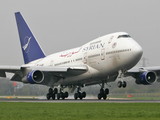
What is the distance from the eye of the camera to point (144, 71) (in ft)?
116

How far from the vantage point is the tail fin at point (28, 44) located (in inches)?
1828

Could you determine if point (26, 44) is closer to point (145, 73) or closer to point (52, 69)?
point (52, 69)

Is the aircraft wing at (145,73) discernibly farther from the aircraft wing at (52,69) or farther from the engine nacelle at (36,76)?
the engine nacelle at (36,76)

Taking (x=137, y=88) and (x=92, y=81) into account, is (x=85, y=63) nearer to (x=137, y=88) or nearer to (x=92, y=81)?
(x=92, y=81)

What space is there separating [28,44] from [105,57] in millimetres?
19069

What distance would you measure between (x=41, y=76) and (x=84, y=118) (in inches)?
847

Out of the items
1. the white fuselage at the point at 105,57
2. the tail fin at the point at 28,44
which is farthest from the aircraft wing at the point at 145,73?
the tail fin at the point at 28,44

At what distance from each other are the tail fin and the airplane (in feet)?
13.4

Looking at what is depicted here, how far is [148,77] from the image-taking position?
35.0 meters

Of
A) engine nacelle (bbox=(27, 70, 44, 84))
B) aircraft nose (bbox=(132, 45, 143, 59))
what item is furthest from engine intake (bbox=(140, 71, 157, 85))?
engine nacelle (bbox=(27, 70, 44, 84))

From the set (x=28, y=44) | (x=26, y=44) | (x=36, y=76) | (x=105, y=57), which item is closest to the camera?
(x=105, y=57)

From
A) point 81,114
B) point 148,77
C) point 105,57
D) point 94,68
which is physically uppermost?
point 105,57

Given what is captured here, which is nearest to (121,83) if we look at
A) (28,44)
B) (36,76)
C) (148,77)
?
(148,77)

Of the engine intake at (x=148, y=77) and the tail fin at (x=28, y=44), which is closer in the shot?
the engine intake at (x=148, y=77)
